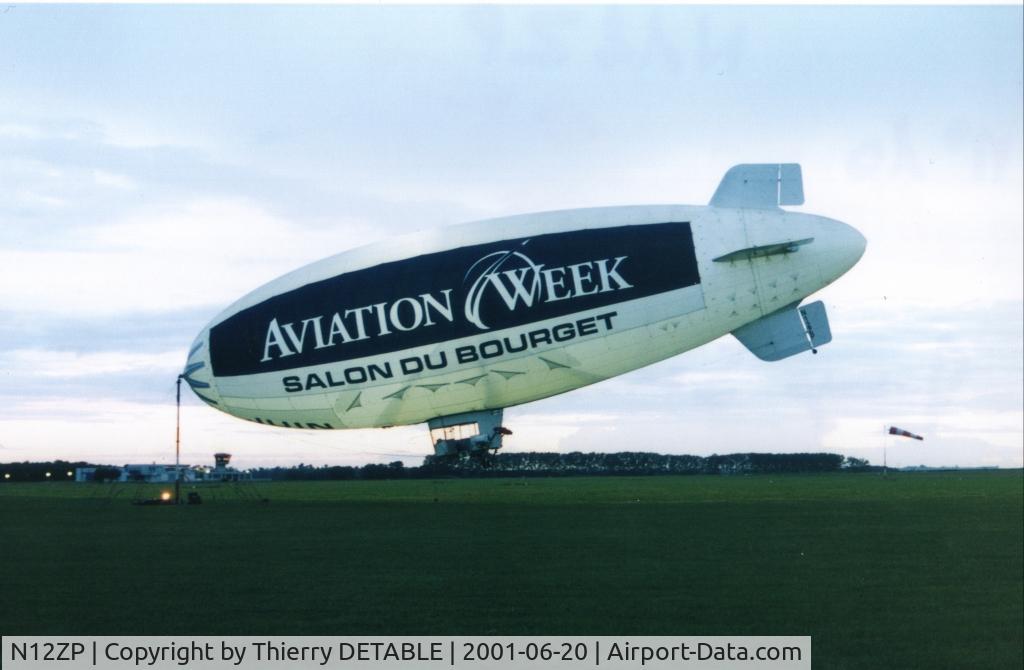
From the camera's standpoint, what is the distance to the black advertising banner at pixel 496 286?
25.2 m

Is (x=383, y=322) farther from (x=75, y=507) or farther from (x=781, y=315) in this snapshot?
(x=75, y=507)

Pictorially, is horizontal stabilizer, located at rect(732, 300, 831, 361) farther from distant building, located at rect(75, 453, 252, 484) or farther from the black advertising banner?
distant building, located at rect(75, 453, 252, 484)

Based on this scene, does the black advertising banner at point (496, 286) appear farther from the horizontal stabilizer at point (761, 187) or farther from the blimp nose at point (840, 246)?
the blimp nose at point (840, 246)

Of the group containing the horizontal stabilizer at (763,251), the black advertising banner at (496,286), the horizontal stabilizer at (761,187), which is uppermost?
the horizontal stabilizer at (761,187)

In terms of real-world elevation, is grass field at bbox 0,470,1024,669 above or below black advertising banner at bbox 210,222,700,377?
below

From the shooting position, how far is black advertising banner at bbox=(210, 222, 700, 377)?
25219mm

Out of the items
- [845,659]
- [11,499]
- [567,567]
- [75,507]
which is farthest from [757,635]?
[11,499]

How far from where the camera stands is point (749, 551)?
34.7 meters

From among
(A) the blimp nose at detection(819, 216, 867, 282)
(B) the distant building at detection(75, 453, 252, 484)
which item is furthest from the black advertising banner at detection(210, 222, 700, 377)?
(B) the distant building at detection(75, 453, 252, 484)

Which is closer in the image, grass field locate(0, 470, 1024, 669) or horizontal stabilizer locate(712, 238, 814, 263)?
grass field locate(0, 470, 1024, 669)
